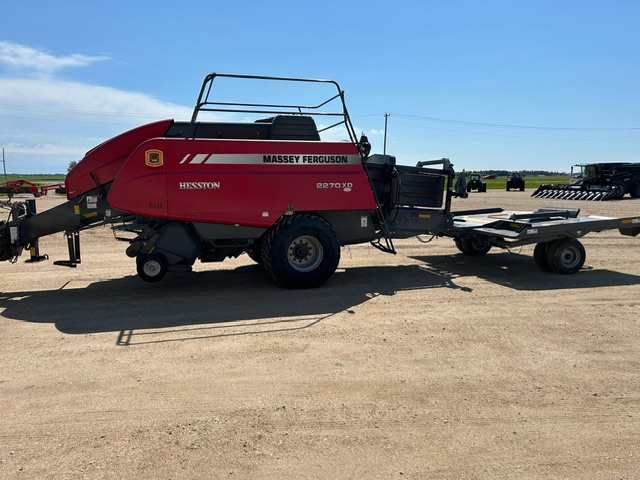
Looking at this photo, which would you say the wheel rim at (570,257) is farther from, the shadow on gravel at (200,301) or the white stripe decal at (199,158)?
the white stripe decal at (199,158)

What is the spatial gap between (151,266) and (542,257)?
21.9ft

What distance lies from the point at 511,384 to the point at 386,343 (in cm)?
135

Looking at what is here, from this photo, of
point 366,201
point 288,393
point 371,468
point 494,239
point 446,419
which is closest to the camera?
point 371,468

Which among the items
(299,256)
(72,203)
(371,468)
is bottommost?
(371,468)

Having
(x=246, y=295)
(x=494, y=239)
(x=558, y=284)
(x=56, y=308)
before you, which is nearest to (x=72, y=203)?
(x=56, y=308)

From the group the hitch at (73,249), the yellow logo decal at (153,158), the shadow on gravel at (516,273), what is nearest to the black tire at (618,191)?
the shadow on gravel at (516,273)

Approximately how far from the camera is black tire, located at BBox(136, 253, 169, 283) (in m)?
7.03

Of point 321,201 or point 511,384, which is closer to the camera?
point 511,384

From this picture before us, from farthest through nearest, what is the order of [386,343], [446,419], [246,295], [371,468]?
[246,295] → [386,343] → [446,419] → [371,468]

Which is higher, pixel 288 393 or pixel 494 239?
pixel 494 239

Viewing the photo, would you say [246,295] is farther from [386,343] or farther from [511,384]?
[511,384]

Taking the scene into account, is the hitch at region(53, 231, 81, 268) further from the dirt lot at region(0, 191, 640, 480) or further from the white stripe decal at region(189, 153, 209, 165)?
the white stripe decal at region(189, 153, 209, 165)

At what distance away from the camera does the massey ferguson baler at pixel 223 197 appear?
23.0ft

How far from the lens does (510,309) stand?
6.56 metres
